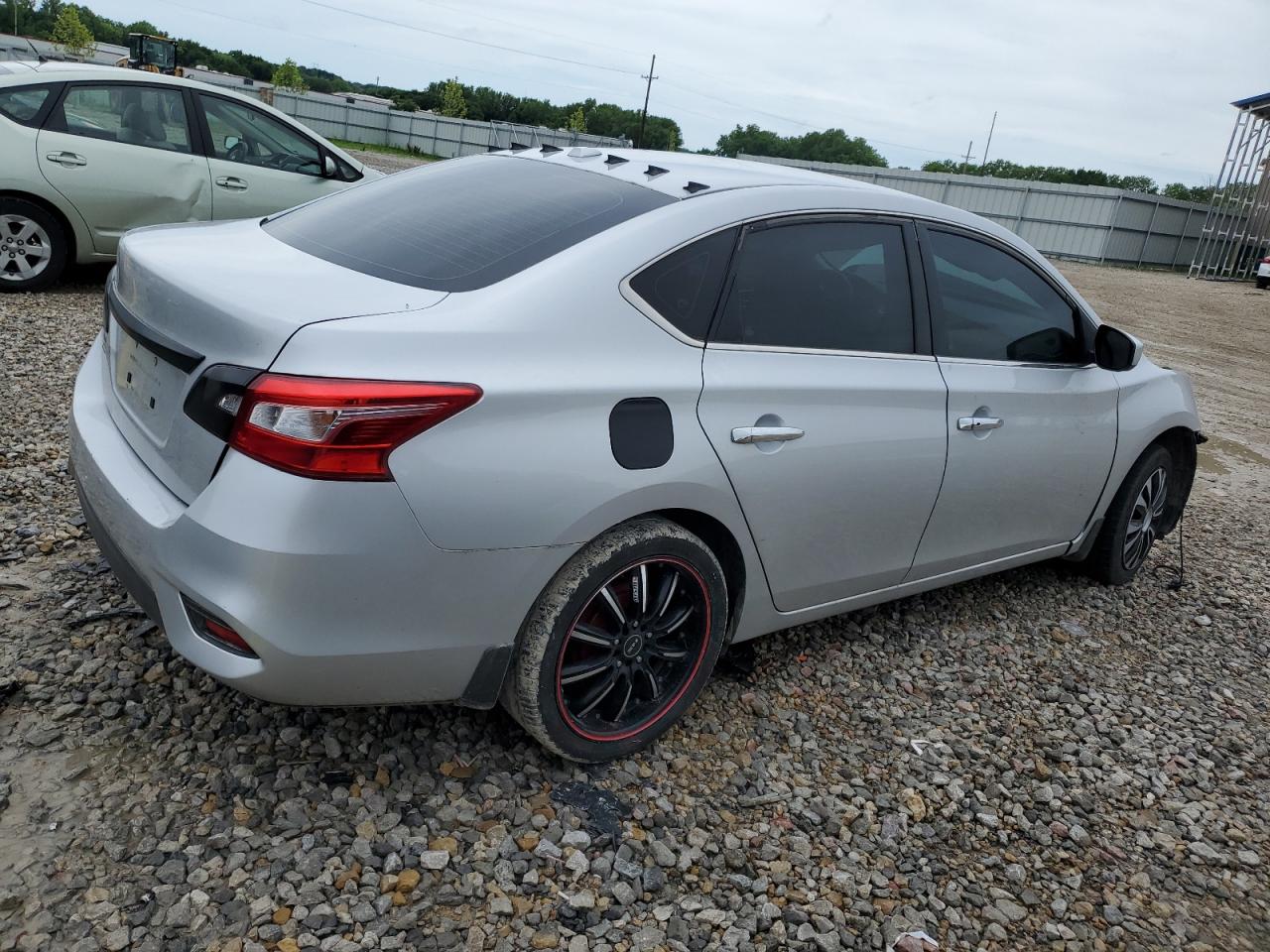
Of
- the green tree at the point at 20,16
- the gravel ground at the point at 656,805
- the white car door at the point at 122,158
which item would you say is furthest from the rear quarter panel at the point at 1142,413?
the green tree at the point at 20,16

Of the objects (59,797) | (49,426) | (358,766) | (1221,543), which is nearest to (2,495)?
(49,426)

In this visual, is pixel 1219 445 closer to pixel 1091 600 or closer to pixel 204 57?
pixel 1091 600

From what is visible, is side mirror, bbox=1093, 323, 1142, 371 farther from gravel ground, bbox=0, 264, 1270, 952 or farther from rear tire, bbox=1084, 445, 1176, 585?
gravel ground, bbox=0, 264, 1270, 952

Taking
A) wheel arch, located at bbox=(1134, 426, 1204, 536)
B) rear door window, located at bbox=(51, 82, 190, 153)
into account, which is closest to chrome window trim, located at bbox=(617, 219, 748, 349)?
wheel arch, located at bbox=(1134, 426, 1204, 536)

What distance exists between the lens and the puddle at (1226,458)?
7840mm

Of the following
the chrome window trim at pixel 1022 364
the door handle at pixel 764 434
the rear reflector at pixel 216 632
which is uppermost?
the chrome window trim at pixel 1022 364

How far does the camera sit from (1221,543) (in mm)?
5875

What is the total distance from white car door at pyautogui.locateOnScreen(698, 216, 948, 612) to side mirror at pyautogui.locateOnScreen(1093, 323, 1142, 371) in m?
1.13

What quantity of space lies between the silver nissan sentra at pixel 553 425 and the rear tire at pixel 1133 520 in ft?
3.26

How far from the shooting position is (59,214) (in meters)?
7.26

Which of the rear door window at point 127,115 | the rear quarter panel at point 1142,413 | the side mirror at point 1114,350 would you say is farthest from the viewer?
the rear door window at point 127,115

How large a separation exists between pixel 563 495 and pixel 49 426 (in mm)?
3613

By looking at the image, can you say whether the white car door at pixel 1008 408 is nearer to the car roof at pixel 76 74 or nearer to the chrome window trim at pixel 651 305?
the chrome window trim at pixel 651 305

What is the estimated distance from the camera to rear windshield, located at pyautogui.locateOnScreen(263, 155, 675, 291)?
2691 mm
